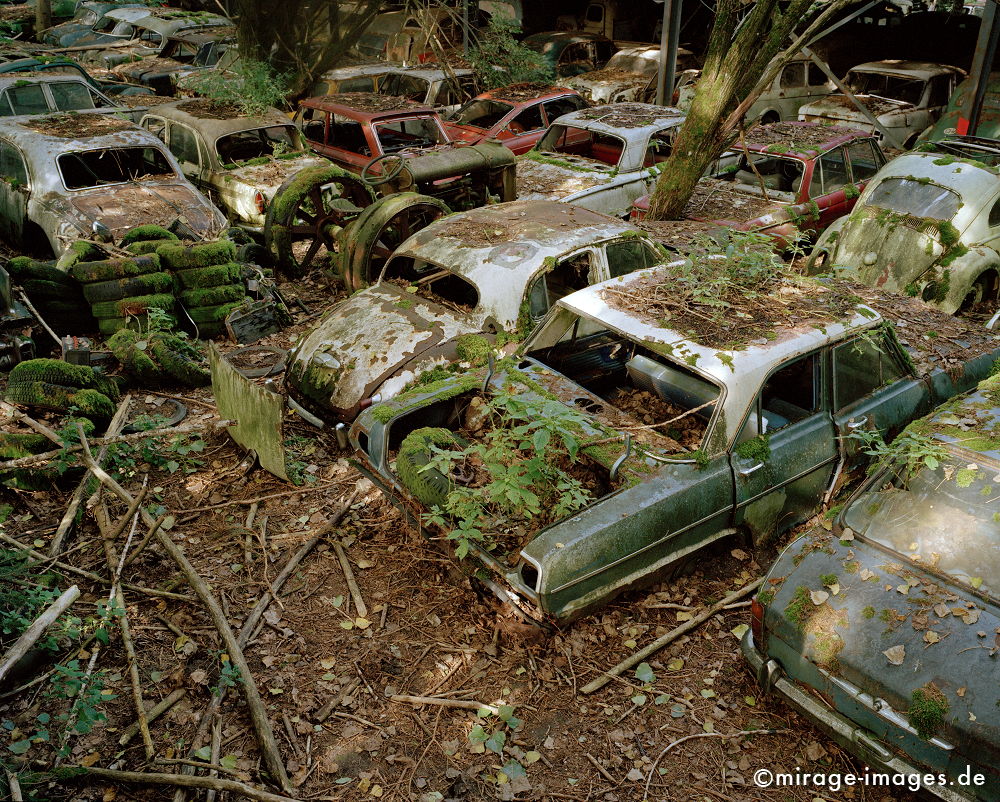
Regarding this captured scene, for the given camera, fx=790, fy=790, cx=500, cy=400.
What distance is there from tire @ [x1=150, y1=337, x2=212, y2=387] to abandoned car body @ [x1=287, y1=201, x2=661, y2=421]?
1.34m

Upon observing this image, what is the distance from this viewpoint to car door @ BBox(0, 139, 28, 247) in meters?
8.43

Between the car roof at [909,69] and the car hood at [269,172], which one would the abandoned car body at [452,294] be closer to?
the car hood at [269,172]

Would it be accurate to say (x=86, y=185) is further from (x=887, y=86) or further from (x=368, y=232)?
(x=887, y=86)

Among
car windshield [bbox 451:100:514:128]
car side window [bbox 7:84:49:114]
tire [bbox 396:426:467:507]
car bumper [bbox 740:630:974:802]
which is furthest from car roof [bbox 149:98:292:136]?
car bumper [bbox 740:630:974:802]

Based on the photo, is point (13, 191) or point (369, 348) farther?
point (13, 191)

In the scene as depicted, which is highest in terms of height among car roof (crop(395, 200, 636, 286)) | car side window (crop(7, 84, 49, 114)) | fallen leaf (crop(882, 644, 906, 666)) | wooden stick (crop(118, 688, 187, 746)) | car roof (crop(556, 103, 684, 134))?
car side window (crop(7, 84, 49, 114))

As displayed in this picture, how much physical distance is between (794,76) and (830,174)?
6354mm

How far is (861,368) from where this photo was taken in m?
5.25

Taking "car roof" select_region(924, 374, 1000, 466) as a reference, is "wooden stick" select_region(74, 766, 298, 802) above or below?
below

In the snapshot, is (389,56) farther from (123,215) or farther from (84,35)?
(123,215)

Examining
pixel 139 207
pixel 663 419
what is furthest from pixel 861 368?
pixel 139 207

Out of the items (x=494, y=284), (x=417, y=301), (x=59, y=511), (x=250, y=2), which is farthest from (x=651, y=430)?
(x=250, y=2)

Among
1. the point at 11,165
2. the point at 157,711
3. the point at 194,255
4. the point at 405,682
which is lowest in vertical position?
the point at 405,682

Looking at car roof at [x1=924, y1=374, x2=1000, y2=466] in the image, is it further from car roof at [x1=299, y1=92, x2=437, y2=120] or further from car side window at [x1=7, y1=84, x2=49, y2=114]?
car side window at [x1=7, y1=84, x2=49, y2=114]
